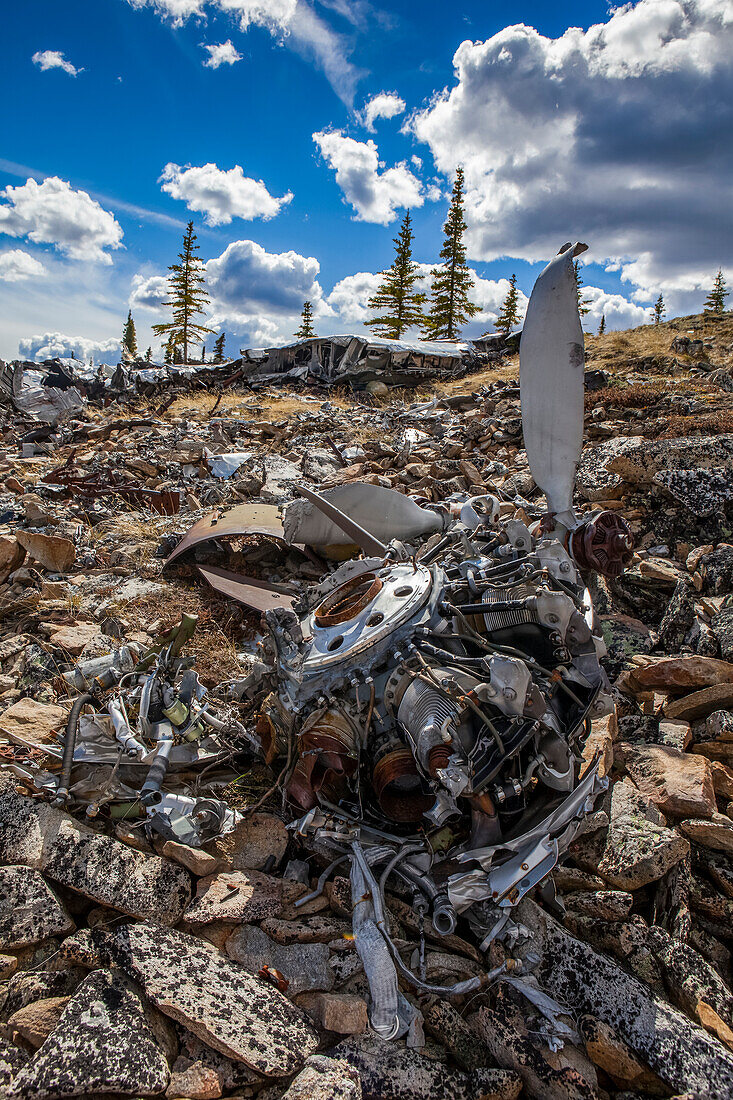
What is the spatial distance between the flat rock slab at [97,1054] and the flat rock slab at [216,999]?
0.33 feet

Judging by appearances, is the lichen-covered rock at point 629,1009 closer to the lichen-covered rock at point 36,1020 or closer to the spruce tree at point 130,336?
the lichen-covered rock at point 36,1020

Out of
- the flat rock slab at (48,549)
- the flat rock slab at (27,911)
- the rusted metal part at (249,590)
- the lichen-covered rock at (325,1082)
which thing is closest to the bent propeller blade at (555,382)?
the rusted metal part at (249,590)

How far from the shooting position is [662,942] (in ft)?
8.20

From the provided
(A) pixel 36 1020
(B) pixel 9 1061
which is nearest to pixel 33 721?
(A) pixel 36 1020

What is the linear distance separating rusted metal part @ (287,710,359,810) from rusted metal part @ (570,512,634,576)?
1.73 m

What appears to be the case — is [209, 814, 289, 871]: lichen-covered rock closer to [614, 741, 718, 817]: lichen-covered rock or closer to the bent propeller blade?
[614, 741, 718, 817]: lichen-covered rock

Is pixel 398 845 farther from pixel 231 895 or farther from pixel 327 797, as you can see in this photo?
pixel 231 895

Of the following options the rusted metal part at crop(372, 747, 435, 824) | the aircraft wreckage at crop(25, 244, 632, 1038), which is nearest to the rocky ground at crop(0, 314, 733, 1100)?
the aircraft wreckage at crop(25, 244, 632, 1038)

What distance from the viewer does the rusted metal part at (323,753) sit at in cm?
274

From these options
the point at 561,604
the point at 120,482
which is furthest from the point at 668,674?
the point at 120,482

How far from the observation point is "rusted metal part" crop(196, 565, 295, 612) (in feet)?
16.4

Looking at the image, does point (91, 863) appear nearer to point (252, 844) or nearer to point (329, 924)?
point (252, 844)

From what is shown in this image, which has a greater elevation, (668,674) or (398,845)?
(668,674)

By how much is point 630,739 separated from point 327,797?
2.00m
